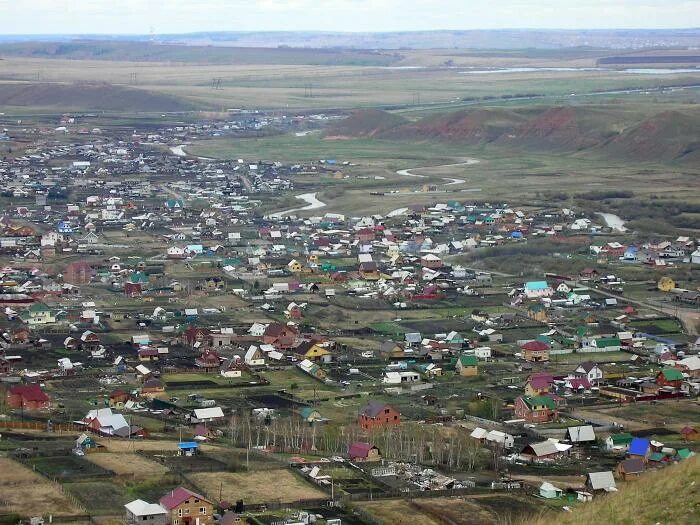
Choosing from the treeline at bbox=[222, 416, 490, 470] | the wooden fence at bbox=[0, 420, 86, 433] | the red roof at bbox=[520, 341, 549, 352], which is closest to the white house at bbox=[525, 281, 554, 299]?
the red roof at bbox=[520, 341, 549, 352]

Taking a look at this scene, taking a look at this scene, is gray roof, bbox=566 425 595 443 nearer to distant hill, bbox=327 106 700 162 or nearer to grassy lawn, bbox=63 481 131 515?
grassy lawn, bbox=63 481 131 515

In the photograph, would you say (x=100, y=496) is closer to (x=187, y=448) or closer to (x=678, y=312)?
(x=187, y=448)

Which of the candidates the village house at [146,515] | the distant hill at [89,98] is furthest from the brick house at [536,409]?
the distant hill at [89,98]

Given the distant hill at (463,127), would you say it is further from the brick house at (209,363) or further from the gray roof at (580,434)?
the gray roof at (580,434)

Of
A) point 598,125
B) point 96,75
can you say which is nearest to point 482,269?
point 598,125

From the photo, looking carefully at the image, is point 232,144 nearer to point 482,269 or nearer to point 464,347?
point 482,269

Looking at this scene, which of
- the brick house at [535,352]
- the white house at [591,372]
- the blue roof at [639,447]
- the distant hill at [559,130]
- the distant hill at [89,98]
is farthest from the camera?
the distant hill at [89,98]
